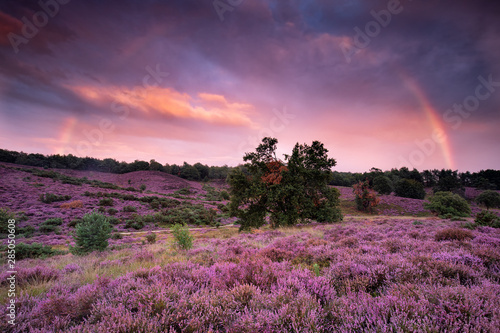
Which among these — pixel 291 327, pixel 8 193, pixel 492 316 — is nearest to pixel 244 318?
pixel 291 327

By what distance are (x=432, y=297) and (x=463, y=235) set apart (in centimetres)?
691

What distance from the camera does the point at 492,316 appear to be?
227 cm

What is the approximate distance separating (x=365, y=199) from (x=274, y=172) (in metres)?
40.8

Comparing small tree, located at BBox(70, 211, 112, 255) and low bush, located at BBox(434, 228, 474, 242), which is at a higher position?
low bush, located at BBox(434, 228, 474, 242)

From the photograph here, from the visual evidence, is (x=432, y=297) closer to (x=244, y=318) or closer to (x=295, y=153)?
(x=244, y=318)

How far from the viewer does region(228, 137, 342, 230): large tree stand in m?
20.2

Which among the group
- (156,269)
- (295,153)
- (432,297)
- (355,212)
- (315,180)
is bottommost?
(355,212)

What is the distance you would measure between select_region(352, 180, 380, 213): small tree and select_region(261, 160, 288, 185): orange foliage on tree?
38.8m

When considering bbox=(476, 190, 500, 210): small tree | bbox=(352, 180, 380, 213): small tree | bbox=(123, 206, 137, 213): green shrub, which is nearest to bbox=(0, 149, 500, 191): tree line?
bbox=(352, 180, 380, 213): small tree

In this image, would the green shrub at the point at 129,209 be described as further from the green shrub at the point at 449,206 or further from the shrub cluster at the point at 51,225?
the green shrub at the point at 449,206

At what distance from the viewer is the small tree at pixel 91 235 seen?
11520 mm

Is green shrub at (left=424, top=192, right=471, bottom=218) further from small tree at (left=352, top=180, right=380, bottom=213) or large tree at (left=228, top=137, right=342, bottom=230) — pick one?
large tree at (left=228, top=137, right=342, bottom=230)

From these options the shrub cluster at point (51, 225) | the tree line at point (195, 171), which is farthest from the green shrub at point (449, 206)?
the shrub cluster at point (51, 225)

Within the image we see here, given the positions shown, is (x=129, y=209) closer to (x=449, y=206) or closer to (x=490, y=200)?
(x=449, y=206)
